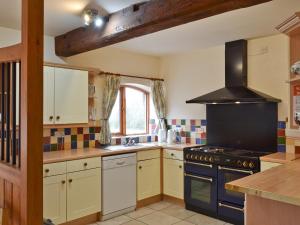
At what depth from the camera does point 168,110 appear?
4777 millimetres

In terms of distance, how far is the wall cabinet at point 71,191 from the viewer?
2918mm

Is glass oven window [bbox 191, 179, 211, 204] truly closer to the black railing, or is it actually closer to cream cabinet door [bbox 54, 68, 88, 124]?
cream cabinet door [bbox 54, 68, 88, 124]

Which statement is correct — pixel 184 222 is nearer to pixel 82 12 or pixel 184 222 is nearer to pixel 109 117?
pixel 109 117

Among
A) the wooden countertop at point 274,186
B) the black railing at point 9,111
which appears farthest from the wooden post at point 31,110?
the wooden countertop at point 274,186

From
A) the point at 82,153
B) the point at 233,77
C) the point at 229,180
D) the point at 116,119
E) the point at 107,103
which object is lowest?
the point at 229,180

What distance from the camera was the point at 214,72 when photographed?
4121mm

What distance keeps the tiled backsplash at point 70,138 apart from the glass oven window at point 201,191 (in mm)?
1494

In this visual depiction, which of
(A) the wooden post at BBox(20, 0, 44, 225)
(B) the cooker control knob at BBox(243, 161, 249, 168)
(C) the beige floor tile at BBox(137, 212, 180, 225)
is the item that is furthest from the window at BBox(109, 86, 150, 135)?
(A) the wooden post at BBox(20, 0, 44, 225)

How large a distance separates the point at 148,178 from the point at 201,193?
0.79 meters

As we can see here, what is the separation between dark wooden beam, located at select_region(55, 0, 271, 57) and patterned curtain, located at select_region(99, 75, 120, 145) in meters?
0.86

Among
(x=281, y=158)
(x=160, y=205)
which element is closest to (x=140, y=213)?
(x=160, y=205)

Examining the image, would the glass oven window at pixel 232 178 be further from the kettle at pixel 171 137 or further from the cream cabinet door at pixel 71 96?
the cream cabinet door at pixel 71 96

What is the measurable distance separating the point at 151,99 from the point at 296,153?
94.3 inches

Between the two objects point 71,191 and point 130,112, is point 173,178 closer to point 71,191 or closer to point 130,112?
point 130,112
